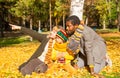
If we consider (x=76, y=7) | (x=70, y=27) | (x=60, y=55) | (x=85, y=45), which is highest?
(x=76, y=7)

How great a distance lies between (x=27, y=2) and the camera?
45375 mm

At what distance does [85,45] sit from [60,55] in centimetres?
85

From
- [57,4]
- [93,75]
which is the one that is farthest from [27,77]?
[57,4]

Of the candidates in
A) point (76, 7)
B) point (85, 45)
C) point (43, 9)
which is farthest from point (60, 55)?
point (43, 9)

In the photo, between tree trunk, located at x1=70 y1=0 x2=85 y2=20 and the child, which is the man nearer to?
the child

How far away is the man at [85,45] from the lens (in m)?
9.55

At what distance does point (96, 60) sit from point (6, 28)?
6754 centimetres

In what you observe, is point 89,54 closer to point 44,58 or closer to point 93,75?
point 93,75

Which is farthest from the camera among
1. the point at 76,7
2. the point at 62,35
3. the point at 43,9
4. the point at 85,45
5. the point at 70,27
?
the point at 43,9

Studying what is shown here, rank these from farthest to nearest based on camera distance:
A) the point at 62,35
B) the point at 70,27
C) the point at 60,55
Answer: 1. the point at 62,35
2. the point at 60,55
3. the point at 70,27

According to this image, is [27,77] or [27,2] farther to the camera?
[27,2]

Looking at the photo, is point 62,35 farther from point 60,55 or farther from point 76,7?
point 76,7

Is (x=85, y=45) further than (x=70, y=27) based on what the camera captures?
No

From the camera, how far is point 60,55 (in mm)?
9945
